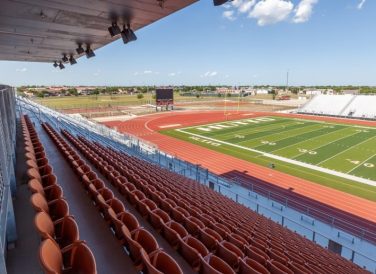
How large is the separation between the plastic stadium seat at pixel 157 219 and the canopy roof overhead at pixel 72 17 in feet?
14.7

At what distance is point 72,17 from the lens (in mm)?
7020

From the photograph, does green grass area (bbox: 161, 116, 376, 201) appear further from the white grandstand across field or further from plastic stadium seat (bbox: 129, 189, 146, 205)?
plastic stadium seat (bbox: 129, 189, 146, 205)

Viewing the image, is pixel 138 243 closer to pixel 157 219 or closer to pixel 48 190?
pixel 157 219

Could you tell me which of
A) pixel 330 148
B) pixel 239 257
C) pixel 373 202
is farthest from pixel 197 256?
pixel 330 148

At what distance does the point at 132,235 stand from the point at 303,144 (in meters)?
28.3

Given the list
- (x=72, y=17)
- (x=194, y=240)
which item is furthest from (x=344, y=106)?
(x=194, y=240)

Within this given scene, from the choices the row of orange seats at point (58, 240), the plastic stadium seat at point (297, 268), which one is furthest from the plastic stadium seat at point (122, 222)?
the plastic stadium seat at point (297, 268)

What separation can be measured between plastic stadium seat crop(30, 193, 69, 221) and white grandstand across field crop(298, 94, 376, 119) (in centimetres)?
5486

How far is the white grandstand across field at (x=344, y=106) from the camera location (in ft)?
161

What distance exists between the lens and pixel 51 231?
307 centimetres

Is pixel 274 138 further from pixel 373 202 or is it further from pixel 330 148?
pixel 373 202

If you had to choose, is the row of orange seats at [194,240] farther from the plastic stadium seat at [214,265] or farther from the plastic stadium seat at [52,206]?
the plastic stadium seat at [52,206]

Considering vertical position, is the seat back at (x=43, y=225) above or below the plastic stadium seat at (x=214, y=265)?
above

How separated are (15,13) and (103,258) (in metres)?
6.48
